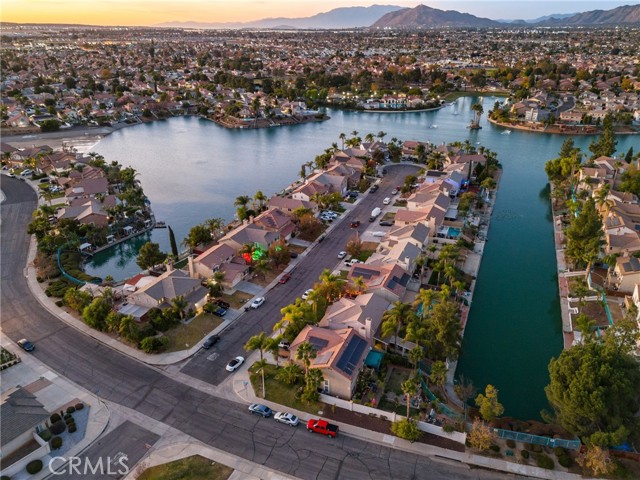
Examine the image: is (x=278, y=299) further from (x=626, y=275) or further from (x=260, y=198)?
(x=626, y=275)

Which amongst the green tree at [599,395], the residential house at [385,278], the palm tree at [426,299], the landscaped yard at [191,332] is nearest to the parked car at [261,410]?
the landscaped yard at [191,332]

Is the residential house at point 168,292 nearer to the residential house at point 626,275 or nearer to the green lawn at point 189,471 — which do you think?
the green lawn at point 189,471

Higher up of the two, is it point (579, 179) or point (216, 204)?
point (579, 179)

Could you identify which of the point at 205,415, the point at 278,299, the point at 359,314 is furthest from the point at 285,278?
the point at 205,415

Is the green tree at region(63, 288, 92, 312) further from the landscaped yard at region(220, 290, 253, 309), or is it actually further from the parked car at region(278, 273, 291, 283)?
the parked car at region(278, 273, 291, 283)

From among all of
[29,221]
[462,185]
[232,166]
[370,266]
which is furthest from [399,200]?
[29,221]

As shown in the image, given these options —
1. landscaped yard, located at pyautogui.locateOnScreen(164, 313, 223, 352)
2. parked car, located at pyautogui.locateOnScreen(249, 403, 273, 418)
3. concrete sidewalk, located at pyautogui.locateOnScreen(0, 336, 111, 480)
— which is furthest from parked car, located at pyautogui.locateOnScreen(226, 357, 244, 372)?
concrete sidewalk, located at pyautogui.locateOnScreen(0, 336, 111, 480)

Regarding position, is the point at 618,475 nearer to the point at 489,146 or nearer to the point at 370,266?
the point at 370,266
